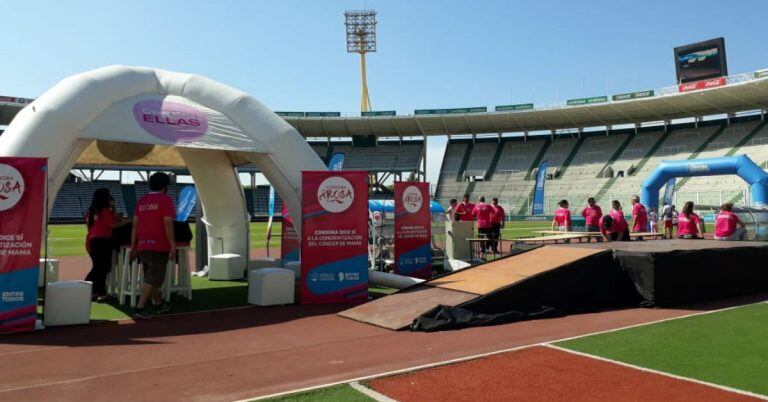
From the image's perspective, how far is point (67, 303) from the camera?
679 centimetres

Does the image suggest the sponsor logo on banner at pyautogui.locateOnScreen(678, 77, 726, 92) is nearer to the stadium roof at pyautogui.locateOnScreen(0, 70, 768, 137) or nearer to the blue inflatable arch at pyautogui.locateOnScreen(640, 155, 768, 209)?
the stadium roof at pyautogui.locateOnScreen(0, 70, 768, 137)

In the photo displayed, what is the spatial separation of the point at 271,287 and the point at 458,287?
2824 millimetres

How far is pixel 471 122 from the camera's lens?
159ft

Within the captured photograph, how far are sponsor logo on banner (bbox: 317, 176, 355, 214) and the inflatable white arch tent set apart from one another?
61cm

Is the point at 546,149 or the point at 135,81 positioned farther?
the point at 546,149

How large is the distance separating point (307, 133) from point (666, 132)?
30547 millimetres

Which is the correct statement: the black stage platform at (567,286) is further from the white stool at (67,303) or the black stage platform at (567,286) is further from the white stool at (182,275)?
the white stool at (67,303)

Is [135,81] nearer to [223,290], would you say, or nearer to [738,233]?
[223,290]

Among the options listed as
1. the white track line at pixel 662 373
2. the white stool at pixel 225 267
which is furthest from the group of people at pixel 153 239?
the white track line at pixel 662 373

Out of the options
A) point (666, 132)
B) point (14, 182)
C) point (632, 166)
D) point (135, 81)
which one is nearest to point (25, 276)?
point (14, 182)

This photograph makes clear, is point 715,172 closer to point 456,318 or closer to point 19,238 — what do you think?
point 456,318

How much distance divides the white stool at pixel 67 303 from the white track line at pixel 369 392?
430 cm

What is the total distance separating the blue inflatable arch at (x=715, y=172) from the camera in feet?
67.6

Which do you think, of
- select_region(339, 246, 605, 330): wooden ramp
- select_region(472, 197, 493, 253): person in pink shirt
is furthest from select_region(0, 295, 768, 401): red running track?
select_region(472, 197, 493, 253): person in pink shirt
